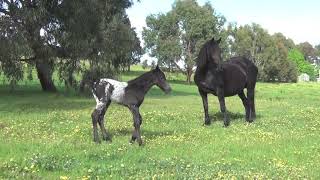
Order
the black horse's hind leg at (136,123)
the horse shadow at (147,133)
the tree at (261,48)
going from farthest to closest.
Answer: the tree at (261,48) → the horse shadow at (147,133) → the black horse's hind leg at (136,123)

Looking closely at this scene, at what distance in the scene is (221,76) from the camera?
20266mm

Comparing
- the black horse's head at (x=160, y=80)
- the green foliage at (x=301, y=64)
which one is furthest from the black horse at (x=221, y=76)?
the green foliage at (x=301, y=64)

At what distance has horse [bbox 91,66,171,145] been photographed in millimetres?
14992

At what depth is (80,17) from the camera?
28.2 m

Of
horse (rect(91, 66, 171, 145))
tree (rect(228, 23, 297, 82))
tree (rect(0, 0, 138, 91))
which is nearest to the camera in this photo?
horse (rect(91, 66, 171, 145))

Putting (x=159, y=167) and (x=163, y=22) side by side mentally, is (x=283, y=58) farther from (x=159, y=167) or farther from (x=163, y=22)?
(x=159, y=167)

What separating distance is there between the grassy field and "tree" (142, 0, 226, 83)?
63213 mm

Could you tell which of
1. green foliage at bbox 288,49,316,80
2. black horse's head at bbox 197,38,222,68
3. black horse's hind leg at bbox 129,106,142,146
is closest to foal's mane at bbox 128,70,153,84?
black horse's hind leg at bbox 129,106,142,146

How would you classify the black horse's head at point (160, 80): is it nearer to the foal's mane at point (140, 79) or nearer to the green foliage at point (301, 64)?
the foal's mane at point (140, 79)

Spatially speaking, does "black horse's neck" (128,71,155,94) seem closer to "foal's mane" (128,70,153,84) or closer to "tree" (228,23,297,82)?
"foal's mane" (128,70,153,84)

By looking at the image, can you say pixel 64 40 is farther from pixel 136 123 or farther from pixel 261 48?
pixel 261 48

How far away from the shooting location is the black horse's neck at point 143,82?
50.1 ft

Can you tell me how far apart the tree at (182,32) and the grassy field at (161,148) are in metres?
63.2

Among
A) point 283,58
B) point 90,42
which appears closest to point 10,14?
point 90,42
